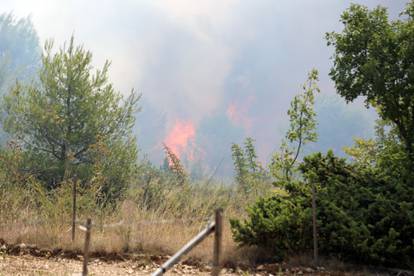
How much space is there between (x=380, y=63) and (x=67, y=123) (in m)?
10.1

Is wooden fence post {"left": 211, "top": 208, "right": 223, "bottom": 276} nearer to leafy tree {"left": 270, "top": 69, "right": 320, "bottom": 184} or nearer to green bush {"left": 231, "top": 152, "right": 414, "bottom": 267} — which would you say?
green bush {"left": 231, "top": 152, "right": 414, "bottom": 267}

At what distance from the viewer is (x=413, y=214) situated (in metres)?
6.78

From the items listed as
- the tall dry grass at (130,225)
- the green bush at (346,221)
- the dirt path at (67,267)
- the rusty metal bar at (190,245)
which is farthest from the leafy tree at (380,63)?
the rusty metal bar at (190,245)

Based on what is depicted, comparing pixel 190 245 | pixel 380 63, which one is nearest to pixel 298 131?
pixel 380 63

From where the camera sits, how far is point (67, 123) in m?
15.3

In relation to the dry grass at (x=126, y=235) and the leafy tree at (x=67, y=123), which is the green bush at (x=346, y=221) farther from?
the leafy tree at (x=67, y=123)

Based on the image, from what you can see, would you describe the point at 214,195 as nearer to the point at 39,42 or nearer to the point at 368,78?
the point at 368,78

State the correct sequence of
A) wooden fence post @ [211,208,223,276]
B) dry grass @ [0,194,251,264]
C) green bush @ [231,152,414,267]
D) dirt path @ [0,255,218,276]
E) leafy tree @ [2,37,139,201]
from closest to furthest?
1. wooden fence post @ [211,208,223,276]
2. dirt path @ [0,255,218,276]
3. green bush @ [231,152,414,267]
4. dry grass @ [0,194,251,264]
5. leafy tree @ [2,37,139,201]

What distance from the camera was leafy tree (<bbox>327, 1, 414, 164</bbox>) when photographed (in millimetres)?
9344

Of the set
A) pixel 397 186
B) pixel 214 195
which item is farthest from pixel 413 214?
pixel 214 195

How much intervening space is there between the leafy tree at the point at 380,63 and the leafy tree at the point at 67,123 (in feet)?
26.7

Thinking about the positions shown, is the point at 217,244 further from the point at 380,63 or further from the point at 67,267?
the point at 380,63

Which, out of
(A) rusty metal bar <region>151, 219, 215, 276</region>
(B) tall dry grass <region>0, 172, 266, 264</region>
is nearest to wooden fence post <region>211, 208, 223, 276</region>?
(A) rusty metal bar <region>151, 219, 215, 276</region>

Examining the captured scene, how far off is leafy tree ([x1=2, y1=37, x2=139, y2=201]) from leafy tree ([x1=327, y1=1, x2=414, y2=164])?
8.15 metres
